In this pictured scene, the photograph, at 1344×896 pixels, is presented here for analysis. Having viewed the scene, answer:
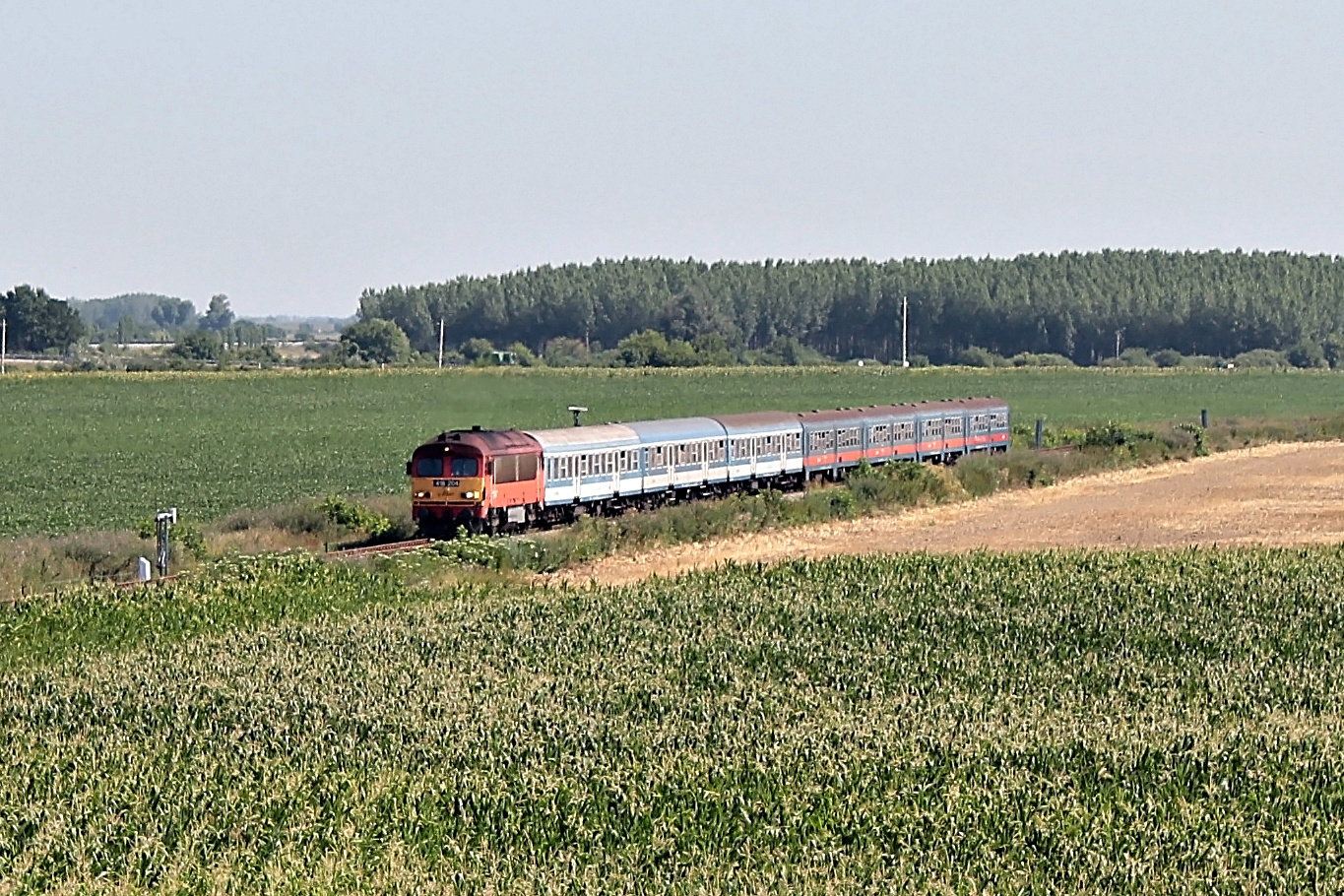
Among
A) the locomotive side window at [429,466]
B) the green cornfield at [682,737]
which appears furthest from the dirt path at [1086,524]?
the green cornfield at [682,737]

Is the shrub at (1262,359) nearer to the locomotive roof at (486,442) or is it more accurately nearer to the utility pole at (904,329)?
the utility pole at (904,329)

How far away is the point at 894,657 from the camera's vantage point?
80.9ft

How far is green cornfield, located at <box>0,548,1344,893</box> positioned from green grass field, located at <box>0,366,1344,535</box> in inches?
694

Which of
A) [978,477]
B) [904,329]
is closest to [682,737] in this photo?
[978,477]

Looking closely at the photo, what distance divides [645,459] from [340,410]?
45.9m

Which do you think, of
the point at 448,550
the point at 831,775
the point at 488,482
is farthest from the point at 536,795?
the point at 488,482

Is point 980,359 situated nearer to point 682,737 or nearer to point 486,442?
point 486,442

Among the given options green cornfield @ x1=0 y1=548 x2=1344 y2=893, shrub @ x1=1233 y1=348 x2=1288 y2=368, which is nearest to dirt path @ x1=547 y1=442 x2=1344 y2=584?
green cornfield @ x1=0 y1=548 x2=1344 y2=893

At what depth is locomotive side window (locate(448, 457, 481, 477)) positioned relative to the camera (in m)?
39.8

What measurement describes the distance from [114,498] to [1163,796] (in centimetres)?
3542

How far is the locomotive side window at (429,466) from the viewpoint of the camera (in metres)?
40.2

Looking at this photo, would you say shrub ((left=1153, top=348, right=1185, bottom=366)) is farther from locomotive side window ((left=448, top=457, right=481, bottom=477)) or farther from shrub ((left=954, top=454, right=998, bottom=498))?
locomotive side window ((left=448, top=457, right=481, bottom=477))

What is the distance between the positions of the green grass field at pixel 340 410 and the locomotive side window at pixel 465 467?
24.3 ft

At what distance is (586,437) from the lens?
146 ft
